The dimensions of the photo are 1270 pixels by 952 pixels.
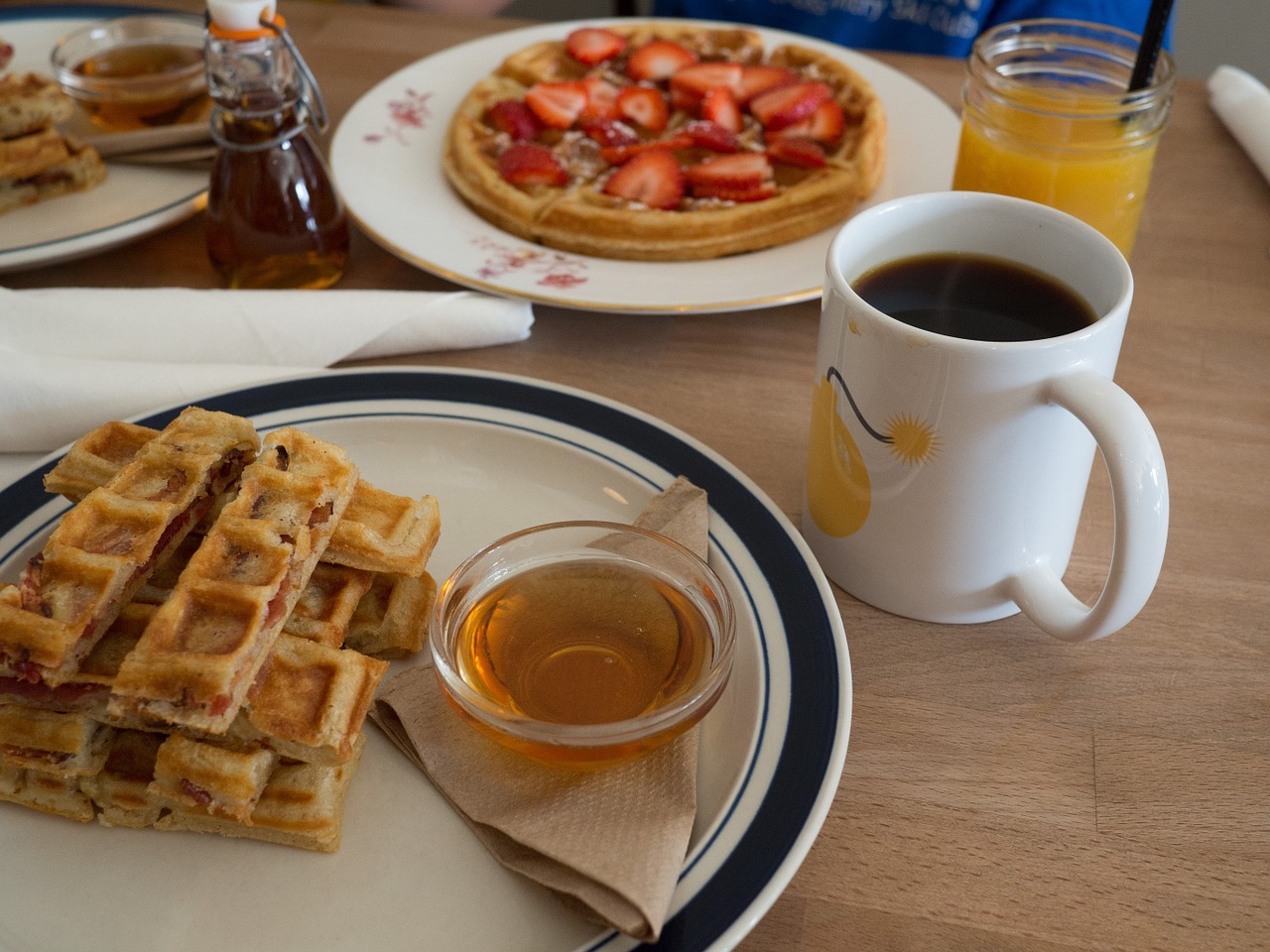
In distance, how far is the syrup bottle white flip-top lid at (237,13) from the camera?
1.36 m

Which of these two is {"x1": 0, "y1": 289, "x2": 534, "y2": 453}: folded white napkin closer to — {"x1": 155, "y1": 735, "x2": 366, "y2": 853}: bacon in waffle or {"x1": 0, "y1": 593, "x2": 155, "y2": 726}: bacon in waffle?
{"x1": 0, "y1": 593, "x2": 155, "y2": 726}: bacon in waffle

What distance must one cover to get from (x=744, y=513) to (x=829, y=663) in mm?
216

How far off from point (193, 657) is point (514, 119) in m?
1.34

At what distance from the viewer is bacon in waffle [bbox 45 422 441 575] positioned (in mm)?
1035

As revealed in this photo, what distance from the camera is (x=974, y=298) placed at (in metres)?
1.11

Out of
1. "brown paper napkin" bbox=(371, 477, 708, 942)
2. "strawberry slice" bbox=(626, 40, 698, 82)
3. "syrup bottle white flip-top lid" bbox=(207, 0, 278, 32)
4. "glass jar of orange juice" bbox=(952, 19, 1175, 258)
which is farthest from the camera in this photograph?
"strawberry slice" bbox=(626, 40, 698, 82)

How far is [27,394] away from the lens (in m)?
1.31

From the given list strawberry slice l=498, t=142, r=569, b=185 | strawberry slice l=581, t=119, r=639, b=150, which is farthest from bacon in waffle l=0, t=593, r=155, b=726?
strawberry slice l=581, t=119, r=639, b=150

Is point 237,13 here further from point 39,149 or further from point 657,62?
point 657,62

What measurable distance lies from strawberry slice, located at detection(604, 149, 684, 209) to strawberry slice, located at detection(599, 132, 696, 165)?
0.07 metres

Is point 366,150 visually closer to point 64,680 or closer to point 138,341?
point 138,341

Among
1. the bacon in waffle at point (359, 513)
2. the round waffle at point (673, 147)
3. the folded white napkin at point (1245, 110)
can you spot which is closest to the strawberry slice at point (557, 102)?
the round waffle at point (673, 147)

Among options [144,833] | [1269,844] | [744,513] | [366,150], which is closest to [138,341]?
[366,150]

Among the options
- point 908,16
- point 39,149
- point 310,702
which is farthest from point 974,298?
point 908,16
